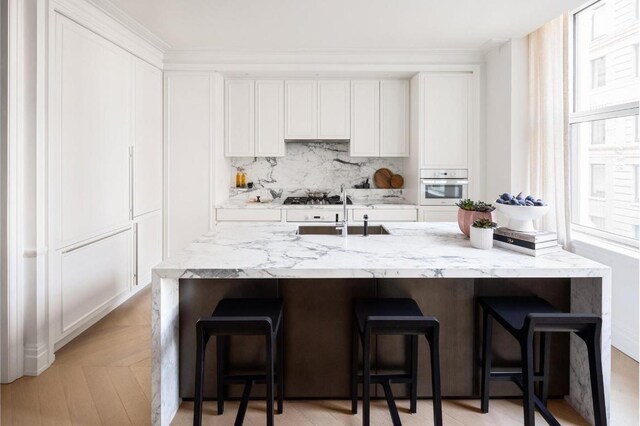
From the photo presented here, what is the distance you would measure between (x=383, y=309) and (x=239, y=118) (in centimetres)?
354

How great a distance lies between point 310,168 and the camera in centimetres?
530

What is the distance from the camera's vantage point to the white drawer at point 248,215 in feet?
15.3

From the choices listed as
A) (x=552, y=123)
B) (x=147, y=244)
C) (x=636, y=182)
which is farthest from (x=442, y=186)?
(x=147, y=244)

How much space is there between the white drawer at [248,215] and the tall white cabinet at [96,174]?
737 millimetres

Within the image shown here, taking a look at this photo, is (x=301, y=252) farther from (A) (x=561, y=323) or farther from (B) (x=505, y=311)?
(A) (x=561, y=323)

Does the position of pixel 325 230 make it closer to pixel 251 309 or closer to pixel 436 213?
pixel 251 309

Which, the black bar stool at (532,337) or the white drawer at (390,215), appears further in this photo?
the white drawer at (390,215)

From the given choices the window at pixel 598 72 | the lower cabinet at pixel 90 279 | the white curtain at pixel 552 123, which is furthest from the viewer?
the white curtain at pixel 552 123

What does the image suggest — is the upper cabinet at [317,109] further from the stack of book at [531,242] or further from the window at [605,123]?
the stack of book at [531,242]

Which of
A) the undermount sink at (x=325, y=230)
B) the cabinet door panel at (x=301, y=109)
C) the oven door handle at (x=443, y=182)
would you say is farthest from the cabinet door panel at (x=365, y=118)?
the undermount sink at (x=325, y=230)

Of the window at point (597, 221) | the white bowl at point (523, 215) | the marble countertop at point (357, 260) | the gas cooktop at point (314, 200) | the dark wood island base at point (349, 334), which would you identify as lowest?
the dark wood island base at point (349, 334)

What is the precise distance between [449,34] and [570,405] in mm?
3345

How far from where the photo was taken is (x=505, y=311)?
1.96 meters

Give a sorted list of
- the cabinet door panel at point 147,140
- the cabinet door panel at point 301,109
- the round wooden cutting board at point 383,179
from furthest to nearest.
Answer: the round wooden cutting board at point 383,179 < the cabinet door panel at point 301,109 < the cabinet door panel at point 147,140
